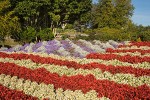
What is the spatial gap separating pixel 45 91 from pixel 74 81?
4.95 ft

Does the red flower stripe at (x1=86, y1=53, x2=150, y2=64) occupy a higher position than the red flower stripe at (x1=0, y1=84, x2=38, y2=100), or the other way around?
the red flower stripe at (x1=0, y1=84, x2=38, y2=100)

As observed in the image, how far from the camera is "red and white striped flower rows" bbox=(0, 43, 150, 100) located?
11578 millimetres

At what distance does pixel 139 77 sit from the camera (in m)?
14.6

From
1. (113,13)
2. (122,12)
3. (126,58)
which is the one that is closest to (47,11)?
(113,13)

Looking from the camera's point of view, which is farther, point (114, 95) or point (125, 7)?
point (125, 7)

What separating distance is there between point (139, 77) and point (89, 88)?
8.99ft

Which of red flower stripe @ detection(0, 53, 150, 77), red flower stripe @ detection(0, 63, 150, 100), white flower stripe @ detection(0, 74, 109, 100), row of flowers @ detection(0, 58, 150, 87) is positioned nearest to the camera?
red flower stripe @ detection(0, 63, 150, 100)

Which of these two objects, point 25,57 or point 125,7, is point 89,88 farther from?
point 125,7

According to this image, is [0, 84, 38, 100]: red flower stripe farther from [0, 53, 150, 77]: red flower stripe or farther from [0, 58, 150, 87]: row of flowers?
[0, 53, 150, 77]: red flower stripe

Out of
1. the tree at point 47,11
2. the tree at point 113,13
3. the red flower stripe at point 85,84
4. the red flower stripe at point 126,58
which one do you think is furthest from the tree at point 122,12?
the red flower stripe at point 85,84

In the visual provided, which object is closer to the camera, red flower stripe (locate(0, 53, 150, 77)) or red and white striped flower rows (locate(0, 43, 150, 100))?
red and white striped flower rows (locate(0, 43, 150, 100))

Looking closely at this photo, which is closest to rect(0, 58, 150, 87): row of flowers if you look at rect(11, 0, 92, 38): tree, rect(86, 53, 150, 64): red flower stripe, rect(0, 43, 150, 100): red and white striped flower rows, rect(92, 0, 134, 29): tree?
rect(0, 43, 150, 100): red and white striped flower rows

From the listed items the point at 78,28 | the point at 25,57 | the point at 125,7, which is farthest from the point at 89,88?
the point at 78,28

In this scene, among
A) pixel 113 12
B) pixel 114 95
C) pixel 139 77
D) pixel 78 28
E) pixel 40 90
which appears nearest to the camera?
pixel 114 95
